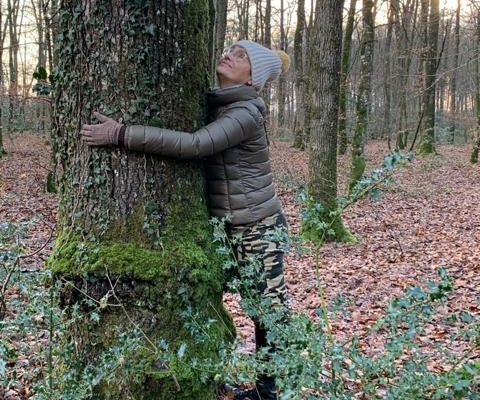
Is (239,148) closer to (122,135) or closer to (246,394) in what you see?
(122,135)

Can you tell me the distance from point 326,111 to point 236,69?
18.0 feet

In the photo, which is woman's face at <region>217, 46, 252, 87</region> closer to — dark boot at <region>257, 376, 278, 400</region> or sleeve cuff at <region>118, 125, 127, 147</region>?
sleeve cuff at <region>118, 125, 127, 147</region>

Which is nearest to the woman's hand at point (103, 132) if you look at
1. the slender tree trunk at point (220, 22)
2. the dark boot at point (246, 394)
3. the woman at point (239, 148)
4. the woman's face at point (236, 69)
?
the woman at point (239, 148)

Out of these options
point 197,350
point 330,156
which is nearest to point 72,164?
point 197,350

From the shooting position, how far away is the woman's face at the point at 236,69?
3.10 m

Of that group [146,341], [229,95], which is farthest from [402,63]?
[146,341]

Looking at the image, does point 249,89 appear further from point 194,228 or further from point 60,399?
point 60,399

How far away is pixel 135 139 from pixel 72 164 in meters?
0.44

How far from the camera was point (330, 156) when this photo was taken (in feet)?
27.7

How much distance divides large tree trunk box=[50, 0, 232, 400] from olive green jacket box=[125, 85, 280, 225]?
24 centimetres

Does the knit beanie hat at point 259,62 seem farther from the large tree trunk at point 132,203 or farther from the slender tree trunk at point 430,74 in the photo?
the slender tree trunk at point 430,74

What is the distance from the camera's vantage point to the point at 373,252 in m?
7.91

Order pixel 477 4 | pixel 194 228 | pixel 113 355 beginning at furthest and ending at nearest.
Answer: pixel 477 4 → pixel 194 228 → pixel 113 355

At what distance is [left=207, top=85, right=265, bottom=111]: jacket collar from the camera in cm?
290
